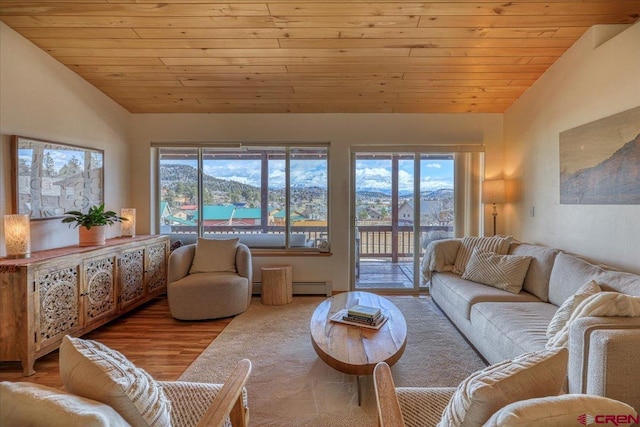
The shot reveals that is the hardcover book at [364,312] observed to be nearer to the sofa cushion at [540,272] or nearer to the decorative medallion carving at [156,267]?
the sofa cushion at [540,272]

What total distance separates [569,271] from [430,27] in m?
2.32

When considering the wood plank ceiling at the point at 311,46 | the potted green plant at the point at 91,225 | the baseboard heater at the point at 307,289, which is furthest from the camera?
the baseboard heater at the point at 307,289

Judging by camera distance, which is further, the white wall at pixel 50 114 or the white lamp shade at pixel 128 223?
the white lamp shade at pixel 128 223

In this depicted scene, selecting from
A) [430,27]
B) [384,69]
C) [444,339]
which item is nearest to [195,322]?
[444,339]

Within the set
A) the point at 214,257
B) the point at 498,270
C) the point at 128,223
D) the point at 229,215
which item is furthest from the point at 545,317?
the point at 128,223

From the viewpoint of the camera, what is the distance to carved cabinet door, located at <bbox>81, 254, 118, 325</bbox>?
285cm

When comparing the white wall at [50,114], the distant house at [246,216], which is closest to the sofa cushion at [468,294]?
the distant house at [246,216]

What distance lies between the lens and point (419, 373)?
232cm

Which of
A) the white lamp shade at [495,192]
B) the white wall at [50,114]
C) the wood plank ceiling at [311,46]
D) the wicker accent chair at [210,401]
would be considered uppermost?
the wood plank ceiling at [311,46]

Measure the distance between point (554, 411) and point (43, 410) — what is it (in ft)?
4.07

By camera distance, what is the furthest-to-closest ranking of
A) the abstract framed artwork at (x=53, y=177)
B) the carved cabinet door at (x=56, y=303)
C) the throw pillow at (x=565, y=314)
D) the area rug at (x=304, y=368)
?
the abstract framed artwork at (x=53, y=177), the carved cabinet door at (x=56, y=303), the area rug at (x=304, y=368), the throw pillow at (x=565, y=314)

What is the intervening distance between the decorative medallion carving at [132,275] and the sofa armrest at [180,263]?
0.43 metres

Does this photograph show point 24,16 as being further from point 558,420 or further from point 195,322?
point 558,420

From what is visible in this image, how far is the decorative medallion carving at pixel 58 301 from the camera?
2427mm
